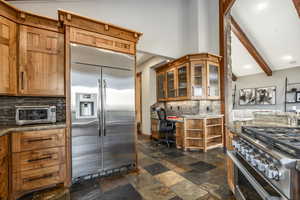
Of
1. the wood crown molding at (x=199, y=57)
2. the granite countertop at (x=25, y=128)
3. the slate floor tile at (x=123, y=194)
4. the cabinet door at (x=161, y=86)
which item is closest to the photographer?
the granite countertop at (x=25, y=128)

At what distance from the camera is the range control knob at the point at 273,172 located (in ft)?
2.35

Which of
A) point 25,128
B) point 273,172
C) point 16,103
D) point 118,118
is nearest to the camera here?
point 273,172

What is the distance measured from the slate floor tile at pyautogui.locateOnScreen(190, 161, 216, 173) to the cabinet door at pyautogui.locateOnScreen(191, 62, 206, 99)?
1656mm

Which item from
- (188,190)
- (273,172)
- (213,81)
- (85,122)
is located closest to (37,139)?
(85,122)

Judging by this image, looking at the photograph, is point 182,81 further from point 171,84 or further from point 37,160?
point 37,160

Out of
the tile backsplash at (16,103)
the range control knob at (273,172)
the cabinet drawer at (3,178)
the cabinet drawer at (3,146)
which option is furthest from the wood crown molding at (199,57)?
the cabinet drawer at (3,178)

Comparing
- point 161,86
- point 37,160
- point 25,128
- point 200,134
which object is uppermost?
point 161,86

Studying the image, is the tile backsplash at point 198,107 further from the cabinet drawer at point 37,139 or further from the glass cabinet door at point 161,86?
the cabinet drawer at point 37,139

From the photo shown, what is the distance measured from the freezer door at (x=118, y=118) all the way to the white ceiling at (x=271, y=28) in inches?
126

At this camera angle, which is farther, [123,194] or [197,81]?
[197,81]

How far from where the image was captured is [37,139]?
5.60 ft

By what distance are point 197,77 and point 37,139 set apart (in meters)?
3.61

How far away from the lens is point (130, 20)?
117 inches

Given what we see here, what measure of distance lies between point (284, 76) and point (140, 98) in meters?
5.24
